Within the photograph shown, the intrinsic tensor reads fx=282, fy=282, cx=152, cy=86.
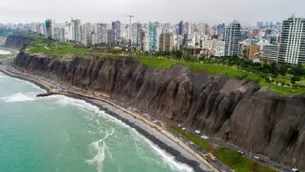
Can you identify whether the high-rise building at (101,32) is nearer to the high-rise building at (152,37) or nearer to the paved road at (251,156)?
the high-rise building at (152,37)

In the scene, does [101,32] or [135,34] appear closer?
[135,34]

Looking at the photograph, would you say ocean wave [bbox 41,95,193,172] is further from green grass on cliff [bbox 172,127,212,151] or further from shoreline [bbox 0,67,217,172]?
green grass on cliff [bbox 172,127,212,151]

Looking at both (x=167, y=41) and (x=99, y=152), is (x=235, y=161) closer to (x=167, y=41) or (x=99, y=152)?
(x=99, y=152)

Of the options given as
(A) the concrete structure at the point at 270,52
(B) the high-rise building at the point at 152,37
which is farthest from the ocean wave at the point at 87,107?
(B) the high-rise building at the point at 152,37

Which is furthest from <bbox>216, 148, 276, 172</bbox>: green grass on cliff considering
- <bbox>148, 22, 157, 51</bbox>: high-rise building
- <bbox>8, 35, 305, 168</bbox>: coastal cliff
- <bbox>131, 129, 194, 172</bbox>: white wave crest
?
<bbox>148, 22, 157, 51</bbox>: high-rise building

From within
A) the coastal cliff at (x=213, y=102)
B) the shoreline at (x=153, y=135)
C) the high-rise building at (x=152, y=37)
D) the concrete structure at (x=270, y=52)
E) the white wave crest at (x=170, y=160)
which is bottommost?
the white wave crest at (x=170, y=160)

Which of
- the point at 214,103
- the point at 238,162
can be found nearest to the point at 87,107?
the point at 214,103
